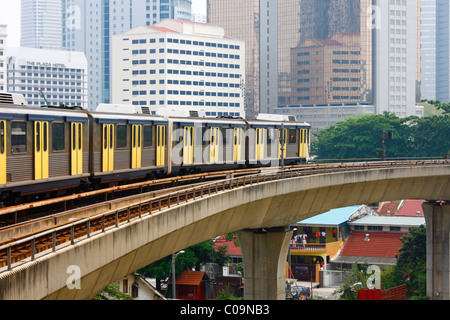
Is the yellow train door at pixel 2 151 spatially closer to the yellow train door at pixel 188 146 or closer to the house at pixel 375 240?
the yellow train door at pixel 188 146

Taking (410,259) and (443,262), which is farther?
(410,259)

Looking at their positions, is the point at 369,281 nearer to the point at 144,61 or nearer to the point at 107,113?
the point at 107,113

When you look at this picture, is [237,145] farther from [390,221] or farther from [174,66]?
[174,66]

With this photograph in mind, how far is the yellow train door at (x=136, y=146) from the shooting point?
35250 mm

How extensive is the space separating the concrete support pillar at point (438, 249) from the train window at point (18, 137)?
45382 mm

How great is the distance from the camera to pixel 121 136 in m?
34.3

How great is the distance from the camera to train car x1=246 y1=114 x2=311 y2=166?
47.8 meters

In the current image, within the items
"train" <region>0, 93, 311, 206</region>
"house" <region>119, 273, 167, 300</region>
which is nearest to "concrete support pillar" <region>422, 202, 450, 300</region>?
"train" <region>0, 93, 311, 206</region>

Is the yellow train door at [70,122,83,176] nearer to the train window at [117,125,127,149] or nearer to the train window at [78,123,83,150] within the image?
the train window at [78,123,83,150]

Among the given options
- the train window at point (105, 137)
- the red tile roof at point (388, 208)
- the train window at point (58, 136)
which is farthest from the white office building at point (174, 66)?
the train window at point (58, 136)
